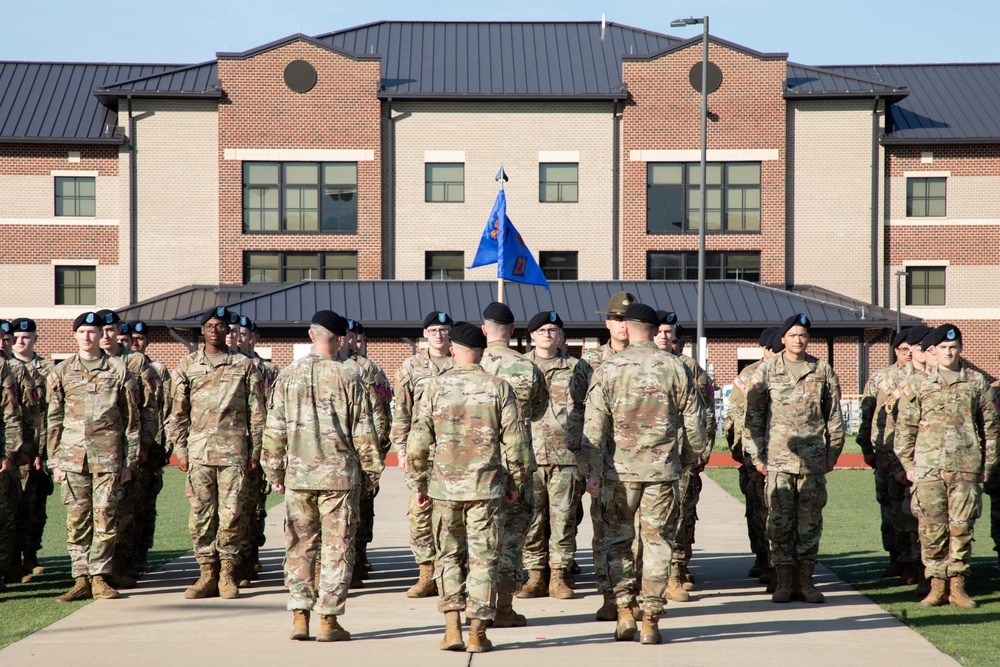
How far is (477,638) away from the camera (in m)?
7.11

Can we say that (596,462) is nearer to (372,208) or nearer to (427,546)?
(427,546)

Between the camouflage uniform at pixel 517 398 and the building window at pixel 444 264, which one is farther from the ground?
the building window at pixel 444 264

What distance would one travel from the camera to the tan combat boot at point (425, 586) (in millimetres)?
9055

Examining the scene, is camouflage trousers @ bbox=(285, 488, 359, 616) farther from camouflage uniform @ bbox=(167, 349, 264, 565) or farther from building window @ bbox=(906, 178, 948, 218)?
building window @ bbox=(906, 178, 948, 218)

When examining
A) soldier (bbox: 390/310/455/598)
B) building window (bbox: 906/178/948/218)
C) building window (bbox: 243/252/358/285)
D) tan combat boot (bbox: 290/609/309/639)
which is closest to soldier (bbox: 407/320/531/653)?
tan combat boot (bbox: 290/609/309/639)

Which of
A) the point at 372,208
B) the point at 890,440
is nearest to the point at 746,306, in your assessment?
the point at 372,208

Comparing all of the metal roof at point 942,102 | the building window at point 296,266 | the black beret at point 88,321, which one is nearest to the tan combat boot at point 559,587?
the black beret at point 88,321

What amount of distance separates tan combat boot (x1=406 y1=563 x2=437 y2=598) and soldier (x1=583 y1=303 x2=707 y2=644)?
214cm

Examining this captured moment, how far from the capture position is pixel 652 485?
24.7 ft

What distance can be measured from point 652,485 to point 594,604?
1692 mm

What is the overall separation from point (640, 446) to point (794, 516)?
205 centimetres

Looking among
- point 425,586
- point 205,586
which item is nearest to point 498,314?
point 425,586

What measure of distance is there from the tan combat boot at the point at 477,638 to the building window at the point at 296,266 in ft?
95.2

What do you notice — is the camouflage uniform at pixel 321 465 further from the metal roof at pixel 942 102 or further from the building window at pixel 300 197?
the metal roof at pixel 942 102
